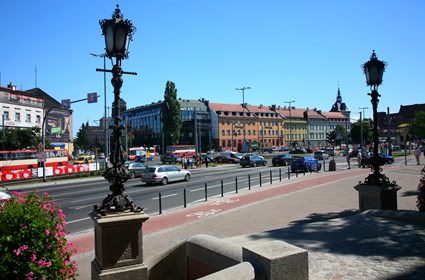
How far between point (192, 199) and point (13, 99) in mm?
50855

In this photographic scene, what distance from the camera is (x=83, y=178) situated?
110 ft

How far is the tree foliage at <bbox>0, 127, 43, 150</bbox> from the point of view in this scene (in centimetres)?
4828

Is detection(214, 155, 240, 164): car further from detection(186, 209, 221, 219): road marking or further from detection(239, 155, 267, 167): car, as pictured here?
detection(186, 209, 221, 219): road marking

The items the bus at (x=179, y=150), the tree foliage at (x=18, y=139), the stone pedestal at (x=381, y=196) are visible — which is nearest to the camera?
the stone pedestal at (x=381, y=196)

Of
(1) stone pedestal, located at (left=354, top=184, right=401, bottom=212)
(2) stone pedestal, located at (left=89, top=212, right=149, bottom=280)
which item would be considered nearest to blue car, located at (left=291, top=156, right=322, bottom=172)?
(1) stone pedestal, located at (left=354, top=184, right=401, bottom=212)

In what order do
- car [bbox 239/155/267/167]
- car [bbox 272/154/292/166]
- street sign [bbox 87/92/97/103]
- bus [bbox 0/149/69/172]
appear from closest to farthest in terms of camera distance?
street sign [bbox 87/92/97/103]
bus [bbox 0/149/69/172]
car [bbox 272/154/292/166]
car [bbox 239/155/267/167]

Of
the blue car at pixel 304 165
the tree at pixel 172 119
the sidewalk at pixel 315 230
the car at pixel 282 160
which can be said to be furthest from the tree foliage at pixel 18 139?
the sidewalk at pixel 315 230

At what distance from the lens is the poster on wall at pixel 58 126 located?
68375 mm

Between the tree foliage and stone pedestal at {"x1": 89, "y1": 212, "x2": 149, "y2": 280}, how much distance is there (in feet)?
163

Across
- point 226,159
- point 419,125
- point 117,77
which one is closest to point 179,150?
point 226,159

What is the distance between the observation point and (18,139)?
49.7 meters

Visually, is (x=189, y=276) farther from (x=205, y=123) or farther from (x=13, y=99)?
(x=205, y=123)

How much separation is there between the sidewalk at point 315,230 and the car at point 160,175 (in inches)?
342

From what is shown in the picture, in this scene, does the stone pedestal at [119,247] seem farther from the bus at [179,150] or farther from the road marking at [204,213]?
the bus at [179,150]
